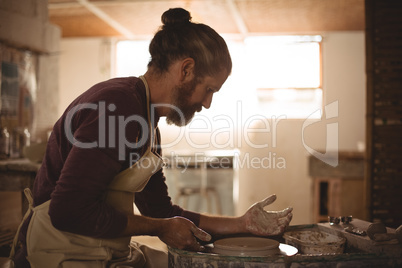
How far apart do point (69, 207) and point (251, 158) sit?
5.24 meters

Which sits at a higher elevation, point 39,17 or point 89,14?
point 89,14

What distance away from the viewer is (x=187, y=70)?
1603mm

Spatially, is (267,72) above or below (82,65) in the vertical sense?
below

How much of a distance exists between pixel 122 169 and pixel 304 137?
16.4 ft

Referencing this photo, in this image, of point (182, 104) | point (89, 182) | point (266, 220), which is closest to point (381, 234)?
point (266, 220)

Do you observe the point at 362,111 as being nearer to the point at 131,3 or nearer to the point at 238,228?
the point at 131,3

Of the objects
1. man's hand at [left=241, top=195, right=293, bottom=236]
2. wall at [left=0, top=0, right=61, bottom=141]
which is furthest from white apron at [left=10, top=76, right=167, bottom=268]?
wall at [left=0, top=0, right=61, bottom=141]

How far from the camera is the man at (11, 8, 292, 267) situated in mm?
1254

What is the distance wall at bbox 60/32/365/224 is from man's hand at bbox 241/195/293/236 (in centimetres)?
443

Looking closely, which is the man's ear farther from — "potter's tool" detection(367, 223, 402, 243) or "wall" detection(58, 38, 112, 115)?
"wall" detection(58, 38, 112, 115)

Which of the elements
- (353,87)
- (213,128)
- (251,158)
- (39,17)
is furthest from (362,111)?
(39,17)

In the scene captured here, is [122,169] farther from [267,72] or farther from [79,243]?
[267,72]

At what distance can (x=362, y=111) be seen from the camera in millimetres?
5980

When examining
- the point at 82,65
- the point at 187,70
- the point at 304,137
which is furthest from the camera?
the point at 82,65
